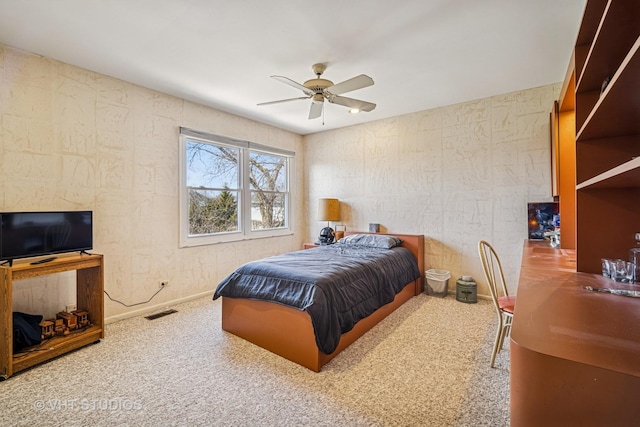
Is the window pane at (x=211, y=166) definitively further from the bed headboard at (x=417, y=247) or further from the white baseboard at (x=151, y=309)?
the bed headboard at (x=417, y=247)

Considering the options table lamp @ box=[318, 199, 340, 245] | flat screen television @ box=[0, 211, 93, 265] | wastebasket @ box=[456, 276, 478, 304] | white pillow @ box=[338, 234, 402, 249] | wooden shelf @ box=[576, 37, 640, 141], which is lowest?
wastebasket @ box=[456, 276, 478, 304]

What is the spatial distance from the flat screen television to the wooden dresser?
328 centimetres

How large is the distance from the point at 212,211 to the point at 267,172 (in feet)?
4.21

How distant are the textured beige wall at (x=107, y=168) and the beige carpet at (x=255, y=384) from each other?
74 centimetres

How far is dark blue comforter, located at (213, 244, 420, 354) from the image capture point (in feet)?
7.40

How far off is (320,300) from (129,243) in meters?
2.43

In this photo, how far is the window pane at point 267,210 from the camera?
4790 mm

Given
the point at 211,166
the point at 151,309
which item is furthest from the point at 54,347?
the point at 211,166

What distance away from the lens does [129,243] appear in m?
3.29

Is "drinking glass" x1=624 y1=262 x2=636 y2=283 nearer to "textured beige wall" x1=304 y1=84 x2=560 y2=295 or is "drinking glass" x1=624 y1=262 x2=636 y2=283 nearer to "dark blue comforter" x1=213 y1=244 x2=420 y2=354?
"dark blue comforter" x1=213 y1=244 x2=420 y2=354

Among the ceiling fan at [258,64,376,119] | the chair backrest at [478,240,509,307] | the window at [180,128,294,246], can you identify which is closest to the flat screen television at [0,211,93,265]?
the window at [180,128,294,246]

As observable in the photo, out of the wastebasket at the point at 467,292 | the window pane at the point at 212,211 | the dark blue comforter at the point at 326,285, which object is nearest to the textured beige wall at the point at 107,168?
the window pane at the point at 212,211

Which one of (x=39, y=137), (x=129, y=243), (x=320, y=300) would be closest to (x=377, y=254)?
(x=320, y=300)

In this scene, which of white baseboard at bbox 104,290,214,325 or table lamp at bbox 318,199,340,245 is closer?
white baseboard at bbox 104,290,214,325
